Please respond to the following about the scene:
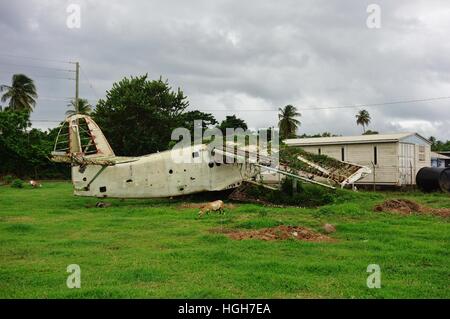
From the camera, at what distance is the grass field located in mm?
9297

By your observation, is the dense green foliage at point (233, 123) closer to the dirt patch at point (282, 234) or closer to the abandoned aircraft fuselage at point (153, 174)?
the abandoned aircraft fuselage at point (153, 174)

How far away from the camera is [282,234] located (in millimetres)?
14836

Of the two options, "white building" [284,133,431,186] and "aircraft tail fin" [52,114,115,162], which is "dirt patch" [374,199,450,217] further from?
"aircraft tail fin" [52,114,115,162]

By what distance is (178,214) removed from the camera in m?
21.8

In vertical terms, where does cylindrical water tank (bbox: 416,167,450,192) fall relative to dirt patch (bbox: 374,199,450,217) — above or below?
above

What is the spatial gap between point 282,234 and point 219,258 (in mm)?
3381

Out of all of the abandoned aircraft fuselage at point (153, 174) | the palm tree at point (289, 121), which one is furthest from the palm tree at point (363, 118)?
the abandoned aircraft fuselage at point (153, 174)

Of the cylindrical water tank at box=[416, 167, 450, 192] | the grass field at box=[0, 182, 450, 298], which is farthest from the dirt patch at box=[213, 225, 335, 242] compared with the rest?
the cylindrical water tank at box=[416, 167, 450, 192]

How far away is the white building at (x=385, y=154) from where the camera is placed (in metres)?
35.1

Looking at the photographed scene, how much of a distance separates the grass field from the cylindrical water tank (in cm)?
1449

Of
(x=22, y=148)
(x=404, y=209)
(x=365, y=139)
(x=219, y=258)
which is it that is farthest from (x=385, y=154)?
(x=22, y=148)
